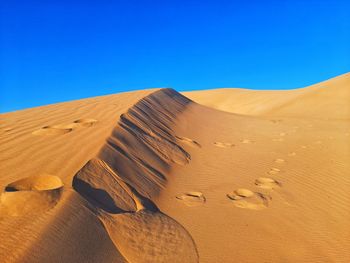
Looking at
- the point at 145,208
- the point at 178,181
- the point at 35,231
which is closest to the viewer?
the point at 35,231

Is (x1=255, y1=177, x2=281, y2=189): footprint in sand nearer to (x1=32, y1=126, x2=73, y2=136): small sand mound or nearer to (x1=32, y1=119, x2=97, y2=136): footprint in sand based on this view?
(x1=32, y1=119, x2=97, y2=136): footprint in sand

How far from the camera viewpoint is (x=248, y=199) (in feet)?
13.0

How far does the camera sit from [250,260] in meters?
2.77

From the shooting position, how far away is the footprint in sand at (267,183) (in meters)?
4.46

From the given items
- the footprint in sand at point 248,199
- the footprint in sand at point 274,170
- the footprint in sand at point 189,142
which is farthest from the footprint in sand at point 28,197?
the footprint in sand at point 189,142

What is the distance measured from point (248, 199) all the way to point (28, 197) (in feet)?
8.63

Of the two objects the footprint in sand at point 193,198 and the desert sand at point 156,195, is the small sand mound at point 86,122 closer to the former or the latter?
the desert sand at point 156,195

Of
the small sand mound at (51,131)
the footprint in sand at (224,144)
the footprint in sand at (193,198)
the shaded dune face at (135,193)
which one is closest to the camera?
the shaded dune face at (135,193)

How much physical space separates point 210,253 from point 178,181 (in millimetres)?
1661

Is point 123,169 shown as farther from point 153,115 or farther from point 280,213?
point 153,115

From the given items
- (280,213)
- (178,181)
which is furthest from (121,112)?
(280,213)

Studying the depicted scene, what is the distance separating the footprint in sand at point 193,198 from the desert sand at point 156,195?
3cm

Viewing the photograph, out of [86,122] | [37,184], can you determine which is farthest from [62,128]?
[37,184]

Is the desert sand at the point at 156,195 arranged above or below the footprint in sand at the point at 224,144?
below
